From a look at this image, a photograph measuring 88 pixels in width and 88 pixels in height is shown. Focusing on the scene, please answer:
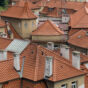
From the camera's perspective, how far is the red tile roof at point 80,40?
2358 inches

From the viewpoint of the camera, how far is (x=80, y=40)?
61.4 m

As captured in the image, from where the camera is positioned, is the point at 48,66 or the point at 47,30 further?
the point at 47,30

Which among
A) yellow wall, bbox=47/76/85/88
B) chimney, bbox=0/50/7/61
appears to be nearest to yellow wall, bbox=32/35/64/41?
chimney, bbox=0/50/7/61

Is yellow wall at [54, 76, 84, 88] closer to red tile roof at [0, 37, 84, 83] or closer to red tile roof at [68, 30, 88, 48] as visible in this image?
red tile roof at [0, 37, 84, 83]

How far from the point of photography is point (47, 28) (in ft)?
214

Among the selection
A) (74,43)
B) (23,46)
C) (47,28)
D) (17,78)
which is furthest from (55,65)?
(47,28)

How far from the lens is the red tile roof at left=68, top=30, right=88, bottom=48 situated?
59.9m

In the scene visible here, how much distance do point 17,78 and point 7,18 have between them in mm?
37806

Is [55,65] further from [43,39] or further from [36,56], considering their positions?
[43,39]

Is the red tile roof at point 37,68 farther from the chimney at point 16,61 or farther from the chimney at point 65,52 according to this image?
the chimney at point 65,52

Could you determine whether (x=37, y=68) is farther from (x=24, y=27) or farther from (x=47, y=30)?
(x=24, y=27)

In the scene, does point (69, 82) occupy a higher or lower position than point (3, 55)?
lower

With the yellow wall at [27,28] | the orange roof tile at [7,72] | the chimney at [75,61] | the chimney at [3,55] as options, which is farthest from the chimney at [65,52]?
the yellow wall at [27,28]

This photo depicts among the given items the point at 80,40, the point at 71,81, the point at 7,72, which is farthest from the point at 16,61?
the point at 80,40
